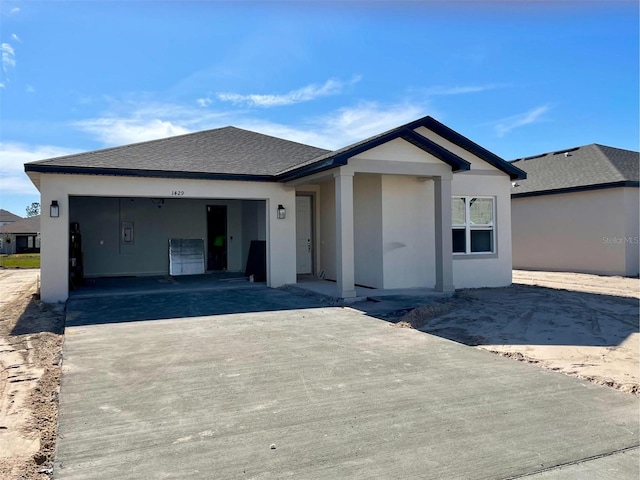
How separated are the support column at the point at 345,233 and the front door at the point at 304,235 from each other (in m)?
4.82

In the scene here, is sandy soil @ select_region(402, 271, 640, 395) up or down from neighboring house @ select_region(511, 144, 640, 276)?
down

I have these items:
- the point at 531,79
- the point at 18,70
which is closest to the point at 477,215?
the point at 531,79

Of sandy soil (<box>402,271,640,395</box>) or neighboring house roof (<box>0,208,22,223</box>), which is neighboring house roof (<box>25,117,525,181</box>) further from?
neighboring house roof (<box>0,208,22,223</box>)

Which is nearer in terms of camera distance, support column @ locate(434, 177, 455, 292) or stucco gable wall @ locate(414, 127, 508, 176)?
support column @ locate(434, 177, 455, 292)

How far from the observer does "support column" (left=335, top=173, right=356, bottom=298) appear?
10172 mm

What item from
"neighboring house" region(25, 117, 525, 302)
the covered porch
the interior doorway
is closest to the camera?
the covered porch

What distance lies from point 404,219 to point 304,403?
27.1 ft

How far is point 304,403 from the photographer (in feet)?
14.5

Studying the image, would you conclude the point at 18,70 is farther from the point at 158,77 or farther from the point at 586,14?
the point at 586,14

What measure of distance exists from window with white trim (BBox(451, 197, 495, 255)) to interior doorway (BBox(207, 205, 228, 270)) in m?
8.61

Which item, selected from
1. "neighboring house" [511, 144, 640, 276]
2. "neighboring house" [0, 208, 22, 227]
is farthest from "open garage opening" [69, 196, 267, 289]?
"neighboring house" [0, 208, 22, 227]

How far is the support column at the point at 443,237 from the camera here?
11.3 m

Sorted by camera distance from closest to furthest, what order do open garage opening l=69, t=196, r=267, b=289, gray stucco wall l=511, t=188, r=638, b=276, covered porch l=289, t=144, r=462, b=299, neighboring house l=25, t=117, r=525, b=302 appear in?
covered porch l=289, t=144, r=462, b=299, neighboring house l=25, t=117, r=525, b=302, open garage opening l=69, t=196, r=267, b=289, gray stucco wall l=511, t=188, r=638, b=276

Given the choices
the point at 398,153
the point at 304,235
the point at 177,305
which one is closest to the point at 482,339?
the point at 398,153
